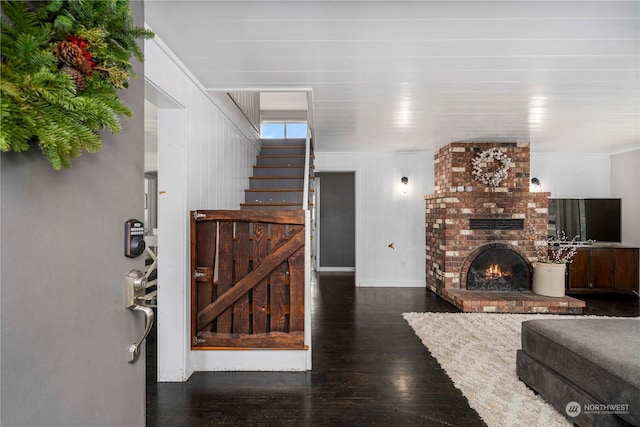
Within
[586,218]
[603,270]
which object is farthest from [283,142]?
[603,270]

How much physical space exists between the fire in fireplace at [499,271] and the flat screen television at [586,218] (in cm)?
102

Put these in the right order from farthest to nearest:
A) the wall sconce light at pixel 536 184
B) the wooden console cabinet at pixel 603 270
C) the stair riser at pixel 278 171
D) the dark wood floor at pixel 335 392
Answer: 1. the wall sconce light at pixel 536 184
2. the wooden console cabinet at pixel 603 270
3. the stair riser at pixel 278 171
4. the dark wood floor at pixel 335 392

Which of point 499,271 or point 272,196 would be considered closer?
point 272,196

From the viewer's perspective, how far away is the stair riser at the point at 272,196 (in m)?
4.23

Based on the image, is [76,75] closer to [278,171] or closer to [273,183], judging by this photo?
[273,183]

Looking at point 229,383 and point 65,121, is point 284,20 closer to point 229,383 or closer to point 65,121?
point 65,121

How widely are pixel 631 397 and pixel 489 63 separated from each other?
2.14 m

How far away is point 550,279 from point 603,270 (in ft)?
4.29

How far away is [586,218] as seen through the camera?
5238mm

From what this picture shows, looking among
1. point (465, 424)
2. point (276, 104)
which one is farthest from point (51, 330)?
point (276, 104)

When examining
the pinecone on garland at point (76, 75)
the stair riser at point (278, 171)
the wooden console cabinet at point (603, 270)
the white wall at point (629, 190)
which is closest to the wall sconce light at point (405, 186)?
the stair riser at point (278, 171)

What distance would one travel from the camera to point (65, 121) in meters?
0.79

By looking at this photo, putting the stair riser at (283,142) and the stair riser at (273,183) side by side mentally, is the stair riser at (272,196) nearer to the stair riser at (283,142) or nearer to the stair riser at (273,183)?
the stair riser at (273,183)

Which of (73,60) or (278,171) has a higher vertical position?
(278,171)
